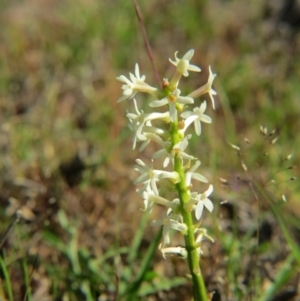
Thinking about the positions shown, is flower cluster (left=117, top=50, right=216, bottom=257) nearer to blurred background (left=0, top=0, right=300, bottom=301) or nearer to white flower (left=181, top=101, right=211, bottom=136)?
white flower (left=181, top=101, right=211, bottom=136)

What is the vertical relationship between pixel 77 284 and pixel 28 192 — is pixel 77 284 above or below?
below

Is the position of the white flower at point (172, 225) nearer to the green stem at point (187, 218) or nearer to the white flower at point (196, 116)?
the green stem at point (187, 218)

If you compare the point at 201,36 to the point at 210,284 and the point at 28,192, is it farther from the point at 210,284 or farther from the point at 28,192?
the point at 210,284

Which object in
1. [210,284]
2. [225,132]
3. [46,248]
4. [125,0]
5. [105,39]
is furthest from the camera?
[125,0]

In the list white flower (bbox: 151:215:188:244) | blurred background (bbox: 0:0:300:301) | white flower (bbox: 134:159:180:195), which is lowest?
white flower (bbox: 151:215:188:244)

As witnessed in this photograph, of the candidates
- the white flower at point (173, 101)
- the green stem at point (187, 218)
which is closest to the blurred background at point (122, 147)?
the green stem at point (187, 218)

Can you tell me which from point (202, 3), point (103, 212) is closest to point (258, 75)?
point (202, 3)

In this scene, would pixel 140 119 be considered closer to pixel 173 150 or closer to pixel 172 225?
pixel 173 150

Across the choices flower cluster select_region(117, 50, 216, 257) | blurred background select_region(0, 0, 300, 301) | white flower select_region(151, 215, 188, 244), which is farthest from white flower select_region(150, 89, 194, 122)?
blurred background select_region(0, 0, 300, 301)
